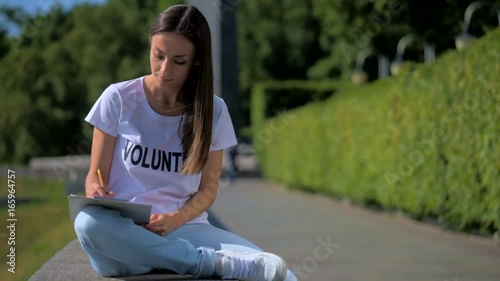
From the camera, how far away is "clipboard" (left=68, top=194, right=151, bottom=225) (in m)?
4.24

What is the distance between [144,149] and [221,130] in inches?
13.1

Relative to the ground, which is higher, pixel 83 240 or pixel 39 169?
pixel 83 240

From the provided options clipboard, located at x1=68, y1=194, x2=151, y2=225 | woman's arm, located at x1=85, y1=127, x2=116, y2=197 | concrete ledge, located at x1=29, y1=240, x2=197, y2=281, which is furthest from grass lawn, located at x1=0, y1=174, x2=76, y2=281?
clipboard, located at x1=68, y1=194, x2=151, y2=225

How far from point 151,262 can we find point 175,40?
0.86m

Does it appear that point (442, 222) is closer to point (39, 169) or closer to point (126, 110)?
point (126, 110)

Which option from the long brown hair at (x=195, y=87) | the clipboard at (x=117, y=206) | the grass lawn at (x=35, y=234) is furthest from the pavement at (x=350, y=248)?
the grass lawn at (x=35, y=234)

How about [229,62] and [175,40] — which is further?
[229,62]

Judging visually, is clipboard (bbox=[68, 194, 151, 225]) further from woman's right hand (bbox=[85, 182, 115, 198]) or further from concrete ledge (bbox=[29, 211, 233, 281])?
concrete ledge (bbox=[29, 211, 233, 281])

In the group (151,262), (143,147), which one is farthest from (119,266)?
(143,147)

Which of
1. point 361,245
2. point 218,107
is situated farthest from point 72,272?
point 361,245

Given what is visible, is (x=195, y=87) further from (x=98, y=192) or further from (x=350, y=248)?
(x=350, y=248)

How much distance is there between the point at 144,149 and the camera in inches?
182

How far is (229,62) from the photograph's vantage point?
4481 cm

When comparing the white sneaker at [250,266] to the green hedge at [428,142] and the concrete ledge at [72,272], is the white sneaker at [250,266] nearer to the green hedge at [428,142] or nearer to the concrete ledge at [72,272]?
the concrete ledge at [72,272]
